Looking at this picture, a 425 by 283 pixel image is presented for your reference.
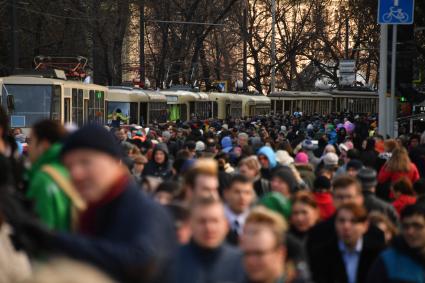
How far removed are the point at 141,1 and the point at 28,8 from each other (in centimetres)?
513

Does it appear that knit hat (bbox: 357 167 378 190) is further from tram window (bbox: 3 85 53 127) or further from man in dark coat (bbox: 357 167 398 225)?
tram window (bbox: 3 85 53 127)

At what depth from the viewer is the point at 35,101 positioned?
105 feet

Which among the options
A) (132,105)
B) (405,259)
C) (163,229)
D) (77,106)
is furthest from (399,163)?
(132,105)

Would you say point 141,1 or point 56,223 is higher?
point 141,1

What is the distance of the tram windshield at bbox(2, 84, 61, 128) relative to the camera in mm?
31891

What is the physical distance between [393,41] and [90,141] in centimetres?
2525

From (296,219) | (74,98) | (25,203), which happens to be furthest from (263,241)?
(74,98)

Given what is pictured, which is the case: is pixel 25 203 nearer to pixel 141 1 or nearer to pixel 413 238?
pixel 413 238

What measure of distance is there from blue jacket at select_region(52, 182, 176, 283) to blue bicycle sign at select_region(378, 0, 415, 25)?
77.2 feet

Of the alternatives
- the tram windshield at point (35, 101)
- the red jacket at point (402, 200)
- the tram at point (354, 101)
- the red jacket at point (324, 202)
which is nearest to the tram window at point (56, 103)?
the tram windshield at point (35, 101)

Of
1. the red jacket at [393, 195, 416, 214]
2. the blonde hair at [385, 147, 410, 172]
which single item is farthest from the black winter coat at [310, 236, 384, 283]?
the blonde hair at [385, 147, 410, 172]

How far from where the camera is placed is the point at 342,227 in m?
7.88

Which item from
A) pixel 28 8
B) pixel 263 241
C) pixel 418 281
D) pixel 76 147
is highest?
pixel 28 8

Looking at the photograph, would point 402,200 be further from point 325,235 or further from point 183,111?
point 183,111
